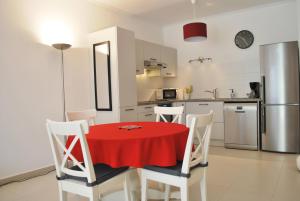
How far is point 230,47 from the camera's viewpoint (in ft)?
17.5

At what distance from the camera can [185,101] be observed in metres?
5.24

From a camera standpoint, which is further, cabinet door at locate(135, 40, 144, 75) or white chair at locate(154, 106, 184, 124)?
cabinet door at locate(135, 40, 144, 75)

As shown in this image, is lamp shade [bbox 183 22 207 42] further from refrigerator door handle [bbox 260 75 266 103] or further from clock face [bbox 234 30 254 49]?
clock face [bbox 234 30 254 49]

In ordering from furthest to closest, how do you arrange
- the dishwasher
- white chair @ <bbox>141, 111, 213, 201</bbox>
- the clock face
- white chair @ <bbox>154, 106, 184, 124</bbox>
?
the clock face
the dishwasher
white chair @ <bbox>154, 106, 184, 124</bbox>
white chair @ <bbox>141, 111, 213, 201</bbox>

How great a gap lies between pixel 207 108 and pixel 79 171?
11.8 ft

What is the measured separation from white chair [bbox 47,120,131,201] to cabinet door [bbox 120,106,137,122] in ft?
6.47

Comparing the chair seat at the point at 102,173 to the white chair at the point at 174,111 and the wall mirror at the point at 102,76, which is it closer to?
the white chair at the point at 174,111

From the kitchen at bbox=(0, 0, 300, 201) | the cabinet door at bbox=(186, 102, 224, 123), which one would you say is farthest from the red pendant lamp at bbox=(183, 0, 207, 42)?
the cabinet door at bbox=(186, 102, 224, 123)

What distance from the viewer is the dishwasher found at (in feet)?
14.5

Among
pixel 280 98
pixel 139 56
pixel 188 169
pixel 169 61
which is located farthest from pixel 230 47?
pixel 188 169

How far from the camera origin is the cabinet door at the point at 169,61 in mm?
5562

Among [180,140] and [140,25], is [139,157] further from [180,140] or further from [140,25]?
[140,25]

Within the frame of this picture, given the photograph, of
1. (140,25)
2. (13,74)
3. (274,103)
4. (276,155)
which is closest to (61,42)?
(13,74)

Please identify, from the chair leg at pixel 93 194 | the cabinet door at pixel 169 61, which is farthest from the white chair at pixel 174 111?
the cabinet door at pixel 169 61
